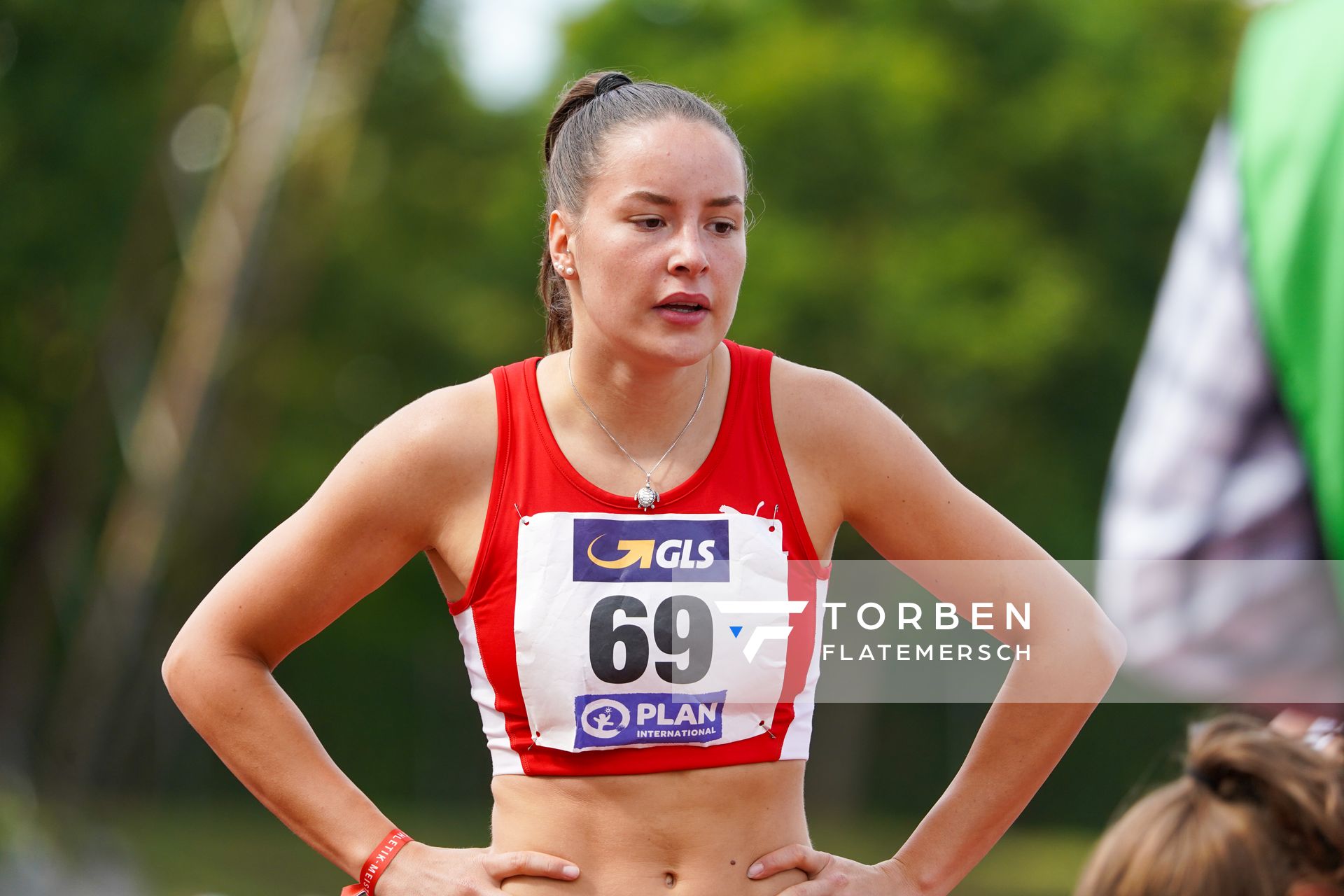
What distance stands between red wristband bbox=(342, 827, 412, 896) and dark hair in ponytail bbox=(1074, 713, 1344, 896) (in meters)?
1.19

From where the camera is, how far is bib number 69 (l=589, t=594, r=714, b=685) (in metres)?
2.52

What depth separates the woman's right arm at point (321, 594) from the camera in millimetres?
2604

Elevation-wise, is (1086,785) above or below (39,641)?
below

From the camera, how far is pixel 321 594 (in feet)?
8.77

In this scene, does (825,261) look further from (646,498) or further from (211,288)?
(646,498)

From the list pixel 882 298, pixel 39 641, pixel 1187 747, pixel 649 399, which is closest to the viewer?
pixel 1187 747

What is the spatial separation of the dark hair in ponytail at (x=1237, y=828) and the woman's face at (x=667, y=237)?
1.01m

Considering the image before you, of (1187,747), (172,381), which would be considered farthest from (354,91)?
(1187,747)

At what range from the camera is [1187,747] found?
6.77 ft

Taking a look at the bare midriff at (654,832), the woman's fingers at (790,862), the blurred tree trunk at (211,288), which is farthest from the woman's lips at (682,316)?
the blurred tree trunk at (211,288)

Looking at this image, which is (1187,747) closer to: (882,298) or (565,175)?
(565,175)

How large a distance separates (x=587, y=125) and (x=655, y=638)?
88cm

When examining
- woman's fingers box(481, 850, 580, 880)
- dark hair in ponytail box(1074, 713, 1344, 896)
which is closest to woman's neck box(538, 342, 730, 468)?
woman's fingers box(481, 850, 580, 880)

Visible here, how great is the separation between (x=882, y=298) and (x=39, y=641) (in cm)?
1102
